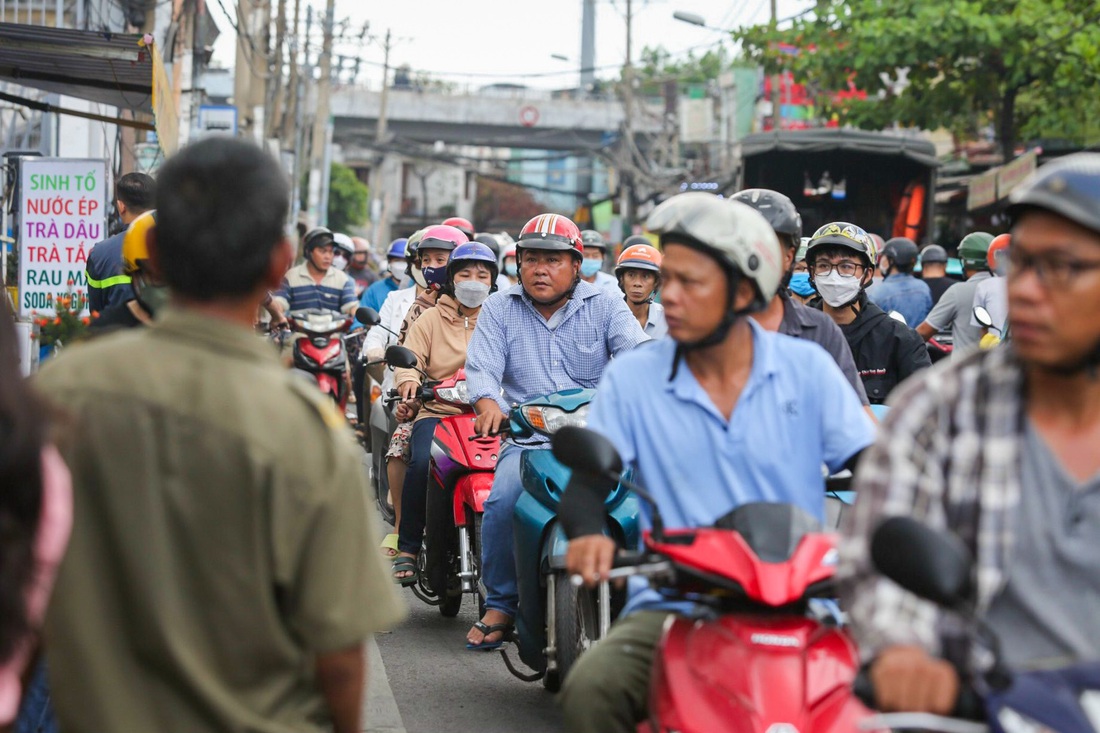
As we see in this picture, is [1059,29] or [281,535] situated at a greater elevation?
[1059,29]

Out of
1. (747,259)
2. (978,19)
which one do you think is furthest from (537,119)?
(747,259)

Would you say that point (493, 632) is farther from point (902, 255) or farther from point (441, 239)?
point (902, 255)

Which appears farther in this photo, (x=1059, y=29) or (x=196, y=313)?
(x=1059, y=29)

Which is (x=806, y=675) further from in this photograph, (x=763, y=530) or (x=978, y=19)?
(x=978, y=19)

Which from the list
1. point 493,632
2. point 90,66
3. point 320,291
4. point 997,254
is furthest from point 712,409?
point 320,291

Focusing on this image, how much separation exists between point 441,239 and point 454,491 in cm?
288

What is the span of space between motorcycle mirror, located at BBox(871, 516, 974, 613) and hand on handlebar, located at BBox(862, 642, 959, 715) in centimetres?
12

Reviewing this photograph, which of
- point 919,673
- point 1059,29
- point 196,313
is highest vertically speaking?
point 1059,29

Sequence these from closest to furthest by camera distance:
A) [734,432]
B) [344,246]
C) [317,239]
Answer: [734,432], [317,239], [344,246]

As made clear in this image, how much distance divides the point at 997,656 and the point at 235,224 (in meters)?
1.42

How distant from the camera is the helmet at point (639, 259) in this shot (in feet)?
32.5

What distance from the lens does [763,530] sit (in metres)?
3.33

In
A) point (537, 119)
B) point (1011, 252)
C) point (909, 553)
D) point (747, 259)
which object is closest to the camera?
point (909, 553)

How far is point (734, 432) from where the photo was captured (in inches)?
145
